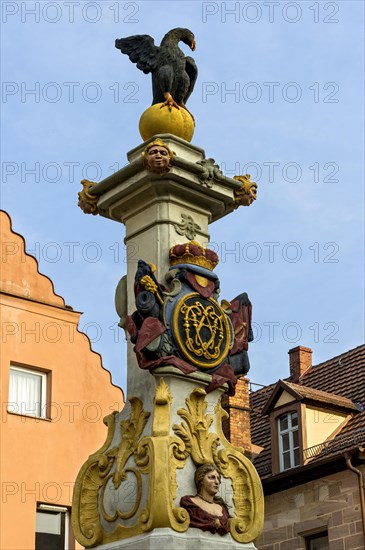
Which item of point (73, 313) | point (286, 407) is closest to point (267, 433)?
point (286, 407)

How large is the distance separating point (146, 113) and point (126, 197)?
0.69m

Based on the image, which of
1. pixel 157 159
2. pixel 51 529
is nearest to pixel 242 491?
pixel 157 159

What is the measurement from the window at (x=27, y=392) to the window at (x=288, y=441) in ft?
19.8

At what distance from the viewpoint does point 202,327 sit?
8.62 metres

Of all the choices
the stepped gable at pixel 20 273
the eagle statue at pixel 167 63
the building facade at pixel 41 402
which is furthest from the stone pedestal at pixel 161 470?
the stepped gable at pixel 20 273

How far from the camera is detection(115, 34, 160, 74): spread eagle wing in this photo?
962 cm

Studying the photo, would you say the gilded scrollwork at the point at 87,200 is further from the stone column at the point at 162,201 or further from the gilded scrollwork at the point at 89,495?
the gilded scrollwork at the point at 89,495

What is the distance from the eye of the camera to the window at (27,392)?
17.8m

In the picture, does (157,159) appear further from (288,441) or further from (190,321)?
(288,441)

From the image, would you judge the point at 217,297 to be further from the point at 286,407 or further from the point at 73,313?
the point at 286,407

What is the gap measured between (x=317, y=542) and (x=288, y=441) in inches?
83.3

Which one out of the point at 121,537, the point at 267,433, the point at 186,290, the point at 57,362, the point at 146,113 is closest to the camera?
the point at 121,537

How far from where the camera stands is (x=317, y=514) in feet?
70.2

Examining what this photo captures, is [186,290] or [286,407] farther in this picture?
[286,407]
